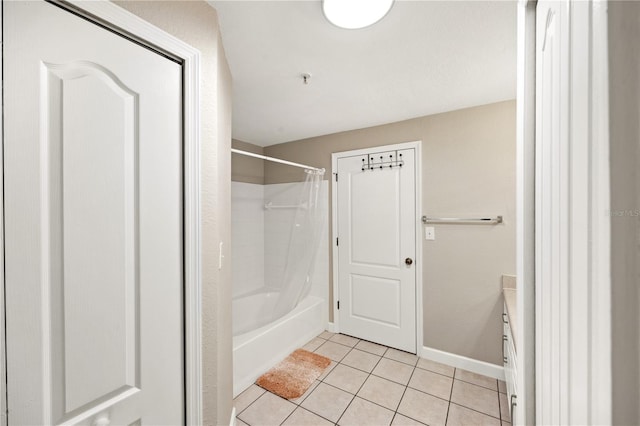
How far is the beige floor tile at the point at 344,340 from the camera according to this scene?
288 cm

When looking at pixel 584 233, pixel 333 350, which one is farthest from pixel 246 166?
pixel 584 233

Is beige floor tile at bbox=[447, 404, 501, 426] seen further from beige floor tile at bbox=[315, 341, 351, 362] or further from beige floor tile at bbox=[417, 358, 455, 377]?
beige floor tile at bbox=[315, 341, 351, 362]

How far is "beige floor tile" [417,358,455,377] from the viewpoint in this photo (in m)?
2.36

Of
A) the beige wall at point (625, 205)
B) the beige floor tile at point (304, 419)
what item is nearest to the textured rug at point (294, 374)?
the beige floor tile at point (304, 419)

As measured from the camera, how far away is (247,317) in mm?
3234

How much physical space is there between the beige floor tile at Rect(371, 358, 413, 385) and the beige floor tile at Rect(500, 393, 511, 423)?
649mm

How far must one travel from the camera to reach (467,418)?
1.84m

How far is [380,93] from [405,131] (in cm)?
69

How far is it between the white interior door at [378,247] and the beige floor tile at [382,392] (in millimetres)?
577

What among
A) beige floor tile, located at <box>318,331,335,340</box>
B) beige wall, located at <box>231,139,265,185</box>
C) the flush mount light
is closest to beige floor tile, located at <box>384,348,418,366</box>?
beige floor tile, located at <box>318,331,335,340</box>

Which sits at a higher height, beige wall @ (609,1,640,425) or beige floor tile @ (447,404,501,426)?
beige wall @ (609,1,640,425)

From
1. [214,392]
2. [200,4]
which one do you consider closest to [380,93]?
[200,4]

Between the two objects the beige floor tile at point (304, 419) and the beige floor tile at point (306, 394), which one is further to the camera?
the beige floor tile at point (306, 394)

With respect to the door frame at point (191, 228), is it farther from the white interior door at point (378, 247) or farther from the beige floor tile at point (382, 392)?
the white interior door at point (378, 247)
